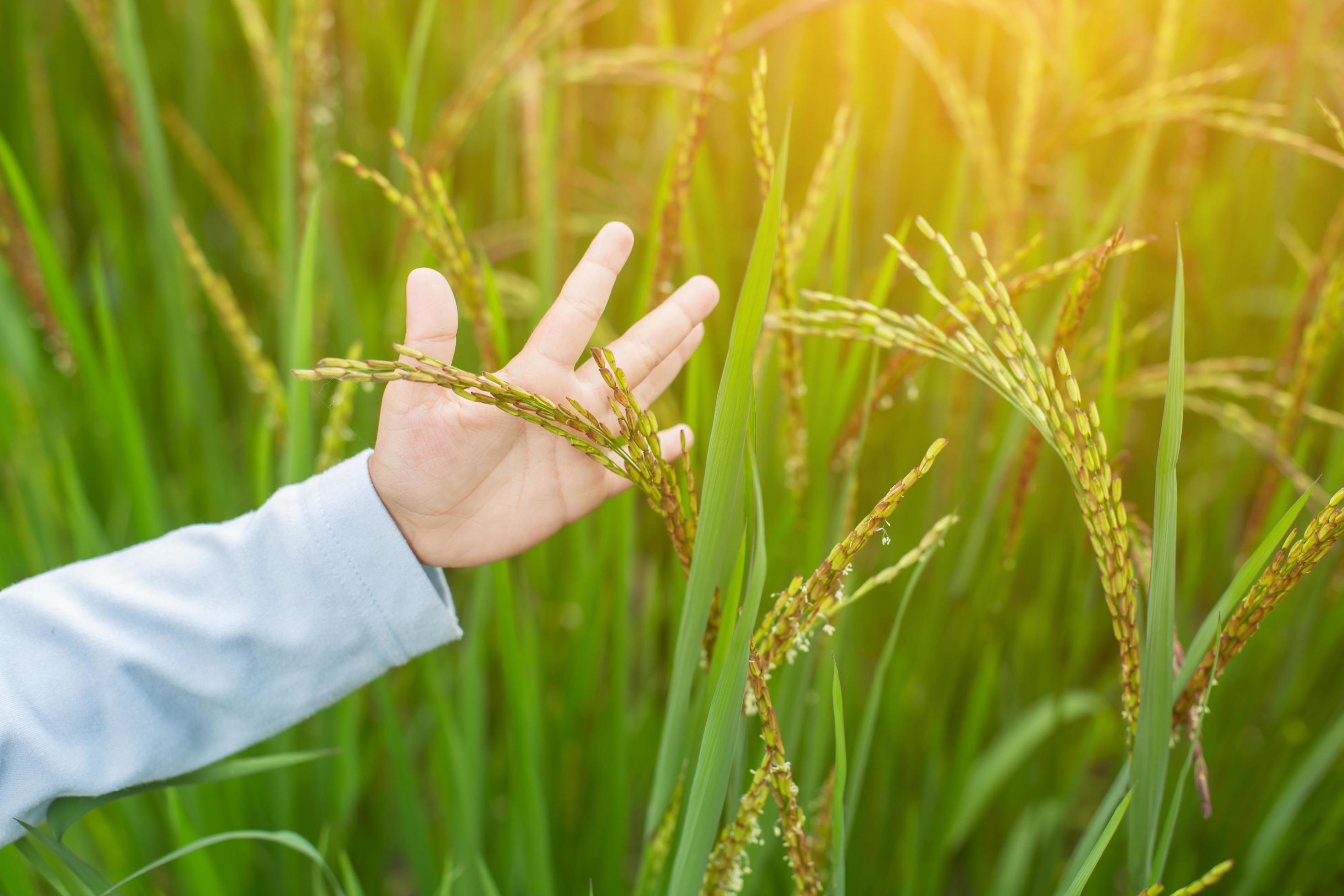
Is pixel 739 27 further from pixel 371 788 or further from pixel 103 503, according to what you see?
pixel 371 788

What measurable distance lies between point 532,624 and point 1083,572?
1.73 feet

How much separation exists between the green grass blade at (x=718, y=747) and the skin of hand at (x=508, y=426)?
0.37 feet

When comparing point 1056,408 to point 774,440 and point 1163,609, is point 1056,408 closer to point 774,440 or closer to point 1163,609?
point 1163,609

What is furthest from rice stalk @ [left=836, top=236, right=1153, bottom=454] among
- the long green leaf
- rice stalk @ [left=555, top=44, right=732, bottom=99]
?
the long green leaf

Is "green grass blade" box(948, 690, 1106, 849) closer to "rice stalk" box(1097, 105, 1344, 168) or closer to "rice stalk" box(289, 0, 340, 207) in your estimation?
"rice stalk" box(1097, 105, 1344, 168)

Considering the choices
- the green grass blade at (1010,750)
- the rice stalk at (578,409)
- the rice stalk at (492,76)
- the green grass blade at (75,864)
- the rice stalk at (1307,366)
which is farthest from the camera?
the green grass blade at (1010,750)

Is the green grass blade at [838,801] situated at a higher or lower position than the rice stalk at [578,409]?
lower

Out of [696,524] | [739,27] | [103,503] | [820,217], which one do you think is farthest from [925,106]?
[103,503]

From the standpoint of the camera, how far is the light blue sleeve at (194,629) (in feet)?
1.83

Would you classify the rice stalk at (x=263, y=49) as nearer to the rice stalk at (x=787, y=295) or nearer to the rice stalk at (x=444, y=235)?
the rice stalk at (x=444, y=235)

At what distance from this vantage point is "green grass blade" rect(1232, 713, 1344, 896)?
654 mm

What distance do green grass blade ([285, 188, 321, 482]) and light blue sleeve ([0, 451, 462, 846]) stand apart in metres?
0.11

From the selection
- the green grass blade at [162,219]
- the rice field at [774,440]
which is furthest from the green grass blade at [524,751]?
the green grass blade at [162,219]

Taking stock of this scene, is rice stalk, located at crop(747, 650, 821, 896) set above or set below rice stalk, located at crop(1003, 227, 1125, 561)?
below
